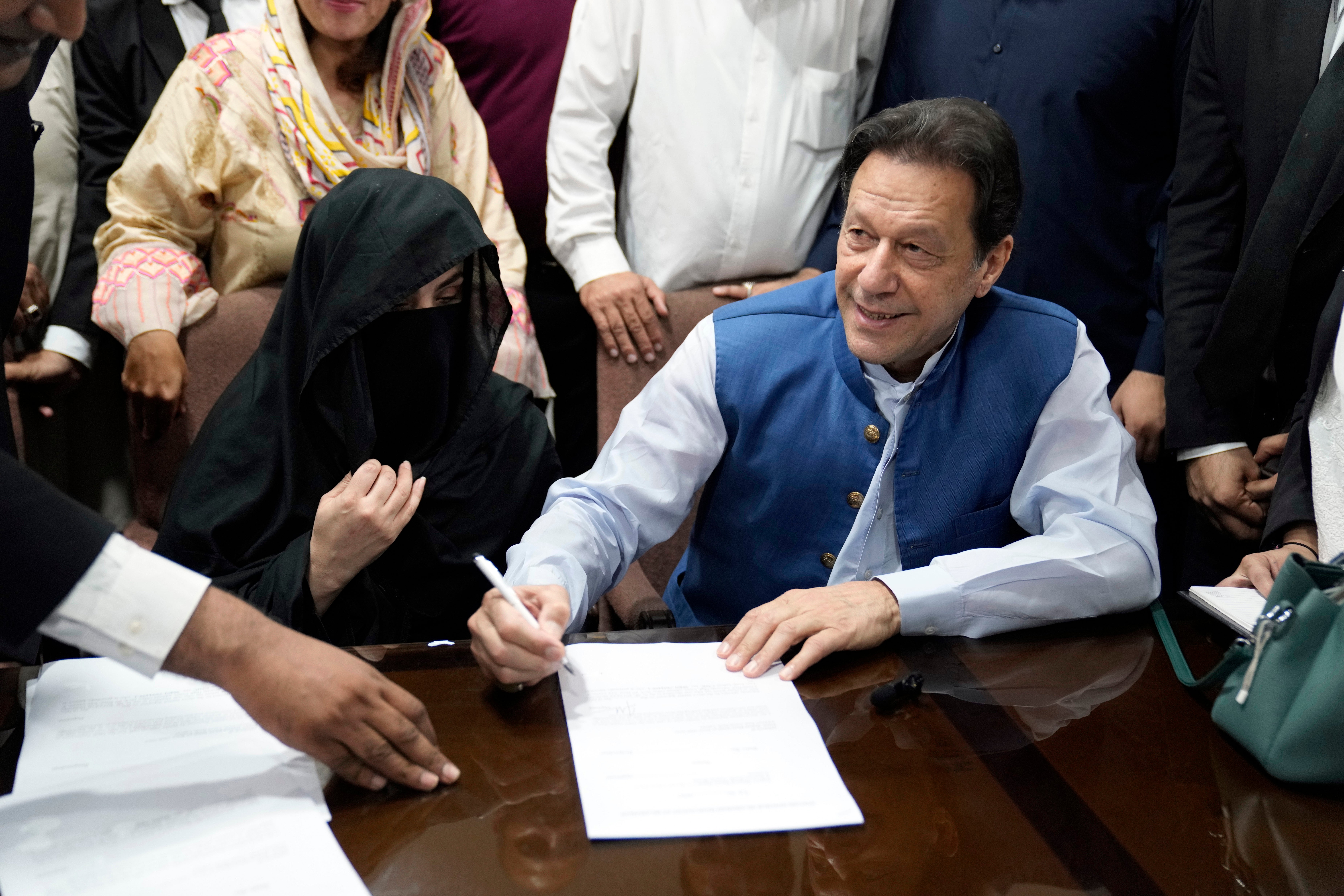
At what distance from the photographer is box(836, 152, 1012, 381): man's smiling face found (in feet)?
5.68

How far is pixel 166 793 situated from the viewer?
3.58ft

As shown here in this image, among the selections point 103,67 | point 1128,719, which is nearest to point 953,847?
point 1128,719

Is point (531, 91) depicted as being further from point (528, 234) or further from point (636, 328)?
point (636, 328)

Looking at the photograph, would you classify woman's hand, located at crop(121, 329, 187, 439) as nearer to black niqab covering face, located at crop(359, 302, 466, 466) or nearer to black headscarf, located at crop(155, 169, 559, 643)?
black headscarf, located at crop(155, 169, 559, 643)

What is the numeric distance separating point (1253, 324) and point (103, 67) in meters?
2.49

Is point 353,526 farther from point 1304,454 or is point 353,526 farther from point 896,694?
point 1304,454

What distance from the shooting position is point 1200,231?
2.29 m

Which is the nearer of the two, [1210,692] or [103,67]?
[1210,692]

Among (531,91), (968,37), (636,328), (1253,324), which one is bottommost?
(636,328)

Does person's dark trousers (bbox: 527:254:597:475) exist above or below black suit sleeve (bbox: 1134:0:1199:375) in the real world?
below

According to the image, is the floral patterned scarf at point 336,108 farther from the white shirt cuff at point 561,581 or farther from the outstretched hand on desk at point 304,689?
the outstretched hand on desk at point 304,689

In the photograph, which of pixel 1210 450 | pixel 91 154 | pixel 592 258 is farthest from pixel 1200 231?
pixel 91 154

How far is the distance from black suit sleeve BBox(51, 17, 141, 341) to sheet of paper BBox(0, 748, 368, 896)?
5.39ft

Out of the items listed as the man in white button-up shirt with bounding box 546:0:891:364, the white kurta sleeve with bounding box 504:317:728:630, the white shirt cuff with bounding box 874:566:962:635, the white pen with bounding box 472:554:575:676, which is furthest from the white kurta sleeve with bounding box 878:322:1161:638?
the man in white button-up shirt with bounding box 546:0:891:364
